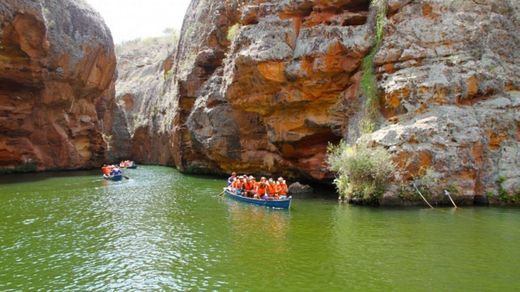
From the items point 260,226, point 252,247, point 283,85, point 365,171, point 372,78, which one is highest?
point 372,78

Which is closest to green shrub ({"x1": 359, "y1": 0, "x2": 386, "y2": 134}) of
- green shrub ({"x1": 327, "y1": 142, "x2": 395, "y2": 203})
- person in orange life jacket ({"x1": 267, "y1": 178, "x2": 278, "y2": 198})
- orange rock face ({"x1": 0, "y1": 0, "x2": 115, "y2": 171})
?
green shrub ({"x1": 327, "y1": 142, "x2": 395, "y2": 203})

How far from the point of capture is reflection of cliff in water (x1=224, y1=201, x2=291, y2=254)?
1589 centimetres

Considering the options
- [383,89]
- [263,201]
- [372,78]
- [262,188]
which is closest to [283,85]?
[372,78]

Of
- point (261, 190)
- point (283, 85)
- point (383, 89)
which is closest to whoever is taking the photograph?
point (261, 190)

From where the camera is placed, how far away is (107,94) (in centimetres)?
5709

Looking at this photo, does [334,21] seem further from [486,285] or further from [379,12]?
[486,285]

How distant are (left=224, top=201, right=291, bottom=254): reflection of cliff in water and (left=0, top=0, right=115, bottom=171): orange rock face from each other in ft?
81.4

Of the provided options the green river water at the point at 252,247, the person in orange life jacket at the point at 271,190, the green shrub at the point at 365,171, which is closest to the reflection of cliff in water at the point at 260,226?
the green river water at the point at 252,247

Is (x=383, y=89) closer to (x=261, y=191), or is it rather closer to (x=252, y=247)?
(x=261, y=191)

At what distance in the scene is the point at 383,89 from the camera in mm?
25703

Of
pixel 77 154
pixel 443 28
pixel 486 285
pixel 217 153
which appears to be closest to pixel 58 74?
pixel 77 154

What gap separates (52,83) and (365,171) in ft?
119

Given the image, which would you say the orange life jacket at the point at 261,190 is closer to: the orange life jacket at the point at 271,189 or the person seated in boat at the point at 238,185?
the orange life jacket at the point at 271,189

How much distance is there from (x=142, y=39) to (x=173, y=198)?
70298 mm
